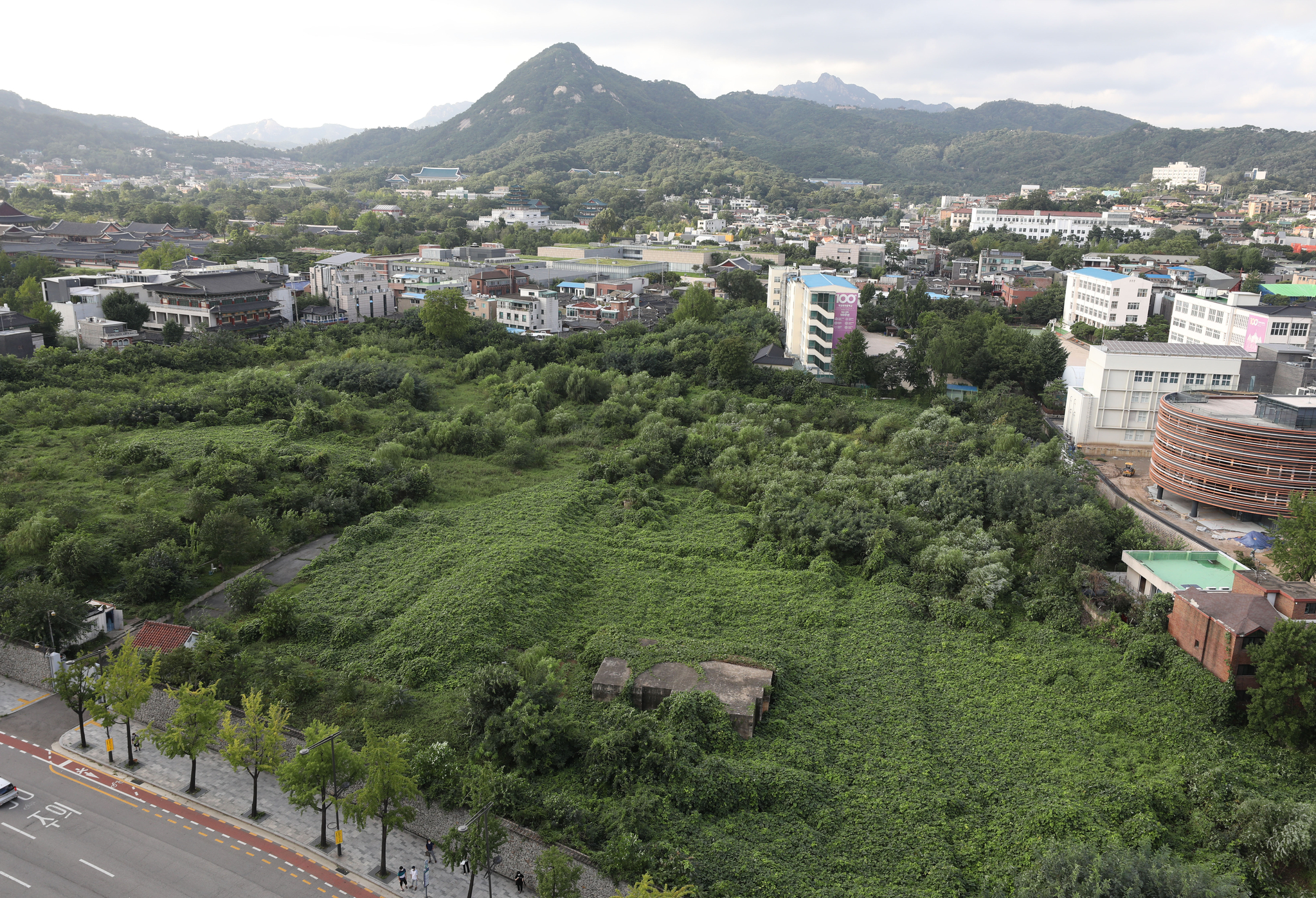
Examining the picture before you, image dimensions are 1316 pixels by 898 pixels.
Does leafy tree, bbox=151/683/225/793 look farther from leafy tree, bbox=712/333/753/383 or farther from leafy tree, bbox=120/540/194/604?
leafy tree, bbox=712/333/753/383

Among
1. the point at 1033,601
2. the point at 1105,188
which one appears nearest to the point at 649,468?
the point at 1033,601

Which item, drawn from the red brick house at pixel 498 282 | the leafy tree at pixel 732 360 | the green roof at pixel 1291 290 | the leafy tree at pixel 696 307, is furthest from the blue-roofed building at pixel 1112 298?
the red brick house at pixel 498 282

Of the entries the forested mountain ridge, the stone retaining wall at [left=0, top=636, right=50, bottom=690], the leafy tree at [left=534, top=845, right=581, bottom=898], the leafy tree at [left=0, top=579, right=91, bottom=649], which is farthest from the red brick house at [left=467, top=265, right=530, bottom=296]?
the forested mountain ridge

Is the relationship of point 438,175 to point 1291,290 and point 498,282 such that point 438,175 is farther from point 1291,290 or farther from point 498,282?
point 1291,290

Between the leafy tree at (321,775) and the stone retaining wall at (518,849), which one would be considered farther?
the leafy tree at (321,775)

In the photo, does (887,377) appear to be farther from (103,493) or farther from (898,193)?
(898,193)

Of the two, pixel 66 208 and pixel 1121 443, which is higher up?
pixel 66 208

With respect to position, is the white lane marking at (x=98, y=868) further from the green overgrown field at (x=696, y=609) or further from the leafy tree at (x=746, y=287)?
the leafy tree at (x=746, y=287)
